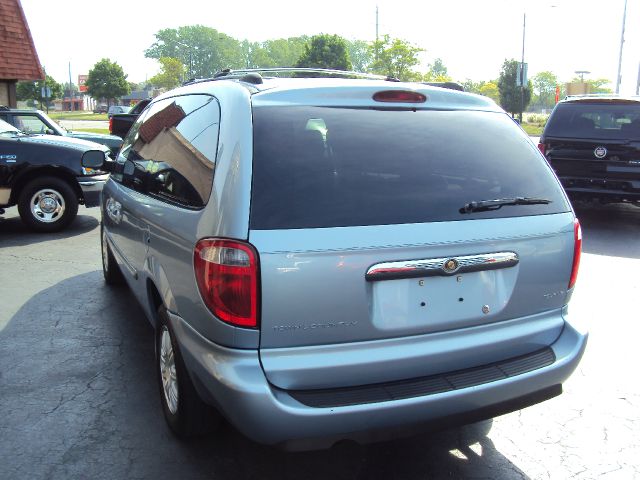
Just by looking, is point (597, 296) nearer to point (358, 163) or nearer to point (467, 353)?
point (467, 353)

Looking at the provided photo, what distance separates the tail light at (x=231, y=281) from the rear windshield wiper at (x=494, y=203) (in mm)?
943

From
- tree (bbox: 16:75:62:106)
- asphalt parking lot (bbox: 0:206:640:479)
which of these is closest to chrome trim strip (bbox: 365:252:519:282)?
asphalt parking lot (bbox: 0:206:640:479)

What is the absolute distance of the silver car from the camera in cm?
228

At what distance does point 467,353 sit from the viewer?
2543 millimetres

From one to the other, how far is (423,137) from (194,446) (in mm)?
1854

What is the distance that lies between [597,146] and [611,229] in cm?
120

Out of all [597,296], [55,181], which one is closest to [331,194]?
[597,296]

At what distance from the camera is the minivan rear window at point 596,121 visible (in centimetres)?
865

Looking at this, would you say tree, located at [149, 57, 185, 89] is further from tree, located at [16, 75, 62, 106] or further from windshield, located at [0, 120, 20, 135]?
windshield, located at [0, 120, 20, 135]

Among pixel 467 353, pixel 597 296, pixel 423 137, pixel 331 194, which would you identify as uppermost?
pixel 423 137

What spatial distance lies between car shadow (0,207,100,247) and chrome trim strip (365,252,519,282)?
648 cm

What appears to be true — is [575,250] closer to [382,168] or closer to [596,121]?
[382,168]

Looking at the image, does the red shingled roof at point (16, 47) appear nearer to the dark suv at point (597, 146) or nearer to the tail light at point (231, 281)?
the dark suv at point (597, 146)

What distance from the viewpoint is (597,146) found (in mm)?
8727
